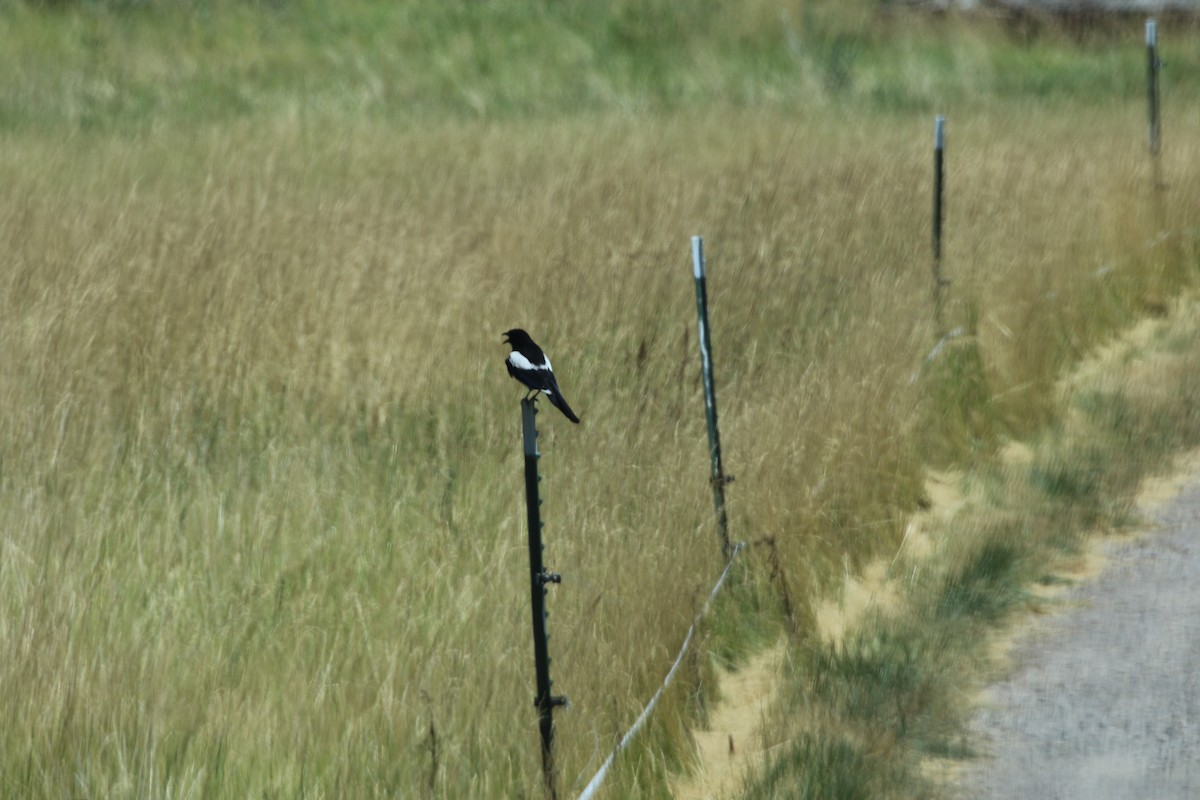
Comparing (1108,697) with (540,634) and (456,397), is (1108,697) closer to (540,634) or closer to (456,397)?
(540,634)

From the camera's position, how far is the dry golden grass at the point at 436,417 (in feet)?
12.9

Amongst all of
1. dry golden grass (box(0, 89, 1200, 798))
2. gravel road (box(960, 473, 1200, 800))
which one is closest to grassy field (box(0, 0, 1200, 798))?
dry golden grass (box(0, 89, 1200, 798))

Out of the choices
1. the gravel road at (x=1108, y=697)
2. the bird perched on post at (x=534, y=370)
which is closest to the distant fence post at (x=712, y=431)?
the gravel road at (x=1108, y=697)

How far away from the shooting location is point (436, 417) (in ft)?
20.5

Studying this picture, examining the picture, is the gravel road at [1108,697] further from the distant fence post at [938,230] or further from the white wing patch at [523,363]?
the distant fence post at [938,230]

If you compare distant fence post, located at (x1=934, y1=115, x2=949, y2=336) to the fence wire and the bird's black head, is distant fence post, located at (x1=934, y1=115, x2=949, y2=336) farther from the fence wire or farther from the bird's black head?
the bird's black head

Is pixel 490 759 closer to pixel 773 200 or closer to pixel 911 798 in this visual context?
pixel 911 798

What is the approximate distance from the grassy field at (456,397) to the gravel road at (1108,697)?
0.57 meters

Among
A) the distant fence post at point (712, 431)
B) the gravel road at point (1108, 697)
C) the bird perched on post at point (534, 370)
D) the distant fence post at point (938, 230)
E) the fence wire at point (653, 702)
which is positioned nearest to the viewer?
the fence wire at point (653, 702)

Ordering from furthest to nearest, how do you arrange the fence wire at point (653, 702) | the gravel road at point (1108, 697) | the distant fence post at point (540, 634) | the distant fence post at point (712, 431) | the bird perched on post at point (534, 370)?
the distant fence post at point (712, 431), the gravel road at point (1108, 697), the bird perched on post at point (534, 370), the fence wire at point (653, 702), the distant fence post at point (540, 634)

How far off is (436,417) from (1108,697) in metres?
2.55

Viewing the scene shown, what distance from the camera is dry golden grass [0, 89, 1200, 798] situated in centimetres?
393

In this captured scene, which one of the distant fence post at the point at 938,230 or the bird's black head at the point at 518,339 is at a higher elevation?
the distant fence post at the point at 938,230

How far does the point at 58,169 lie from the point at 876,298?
18.4ft
